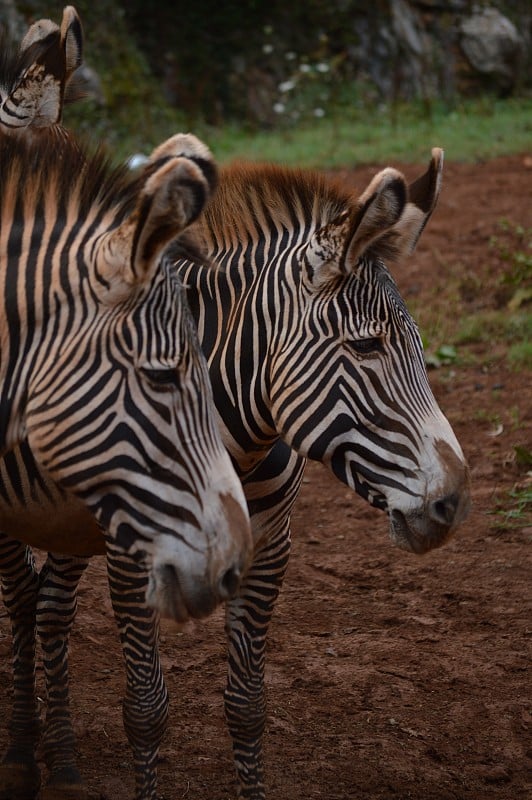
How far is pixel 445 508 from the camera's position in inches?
138

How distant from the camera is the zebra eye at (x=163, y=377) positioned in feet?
9.35

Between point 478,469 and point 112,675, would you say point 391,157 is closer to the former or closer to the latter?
point 478,469

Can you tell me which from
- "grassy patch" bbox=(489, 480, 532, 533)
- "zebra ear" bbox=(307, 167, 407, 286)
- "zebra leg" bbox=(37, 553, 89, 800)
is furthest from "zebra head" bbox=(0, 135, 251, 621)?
"grassy patch" bbox=(489, 480, 532, 533)

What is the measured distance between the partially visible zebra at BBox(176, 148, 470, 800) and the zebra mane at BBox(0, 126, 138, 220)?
0.84 meters

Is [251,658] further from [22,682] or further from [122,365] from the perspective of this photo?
[122,365]

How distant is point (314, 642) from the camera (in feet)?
18.5

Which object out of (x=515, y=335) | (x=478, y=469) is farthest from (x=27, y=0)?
(x=478, y=469)

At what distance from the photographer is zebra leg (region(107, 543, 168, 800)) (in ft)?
12.5

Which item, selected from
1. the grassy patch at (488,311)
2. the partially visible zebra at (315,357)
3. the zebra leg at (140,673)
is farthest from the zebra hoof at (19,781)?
the grassy patch at (488,311)

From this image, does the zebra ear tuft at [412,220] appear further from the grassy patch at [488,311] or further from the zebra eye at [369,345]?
the grassy patch at [488,311]

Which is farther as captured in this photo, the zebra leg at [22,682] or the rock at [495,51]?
the rock at [495,51]

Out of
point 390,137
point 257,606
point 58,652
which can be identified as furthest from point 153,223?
point 390,137

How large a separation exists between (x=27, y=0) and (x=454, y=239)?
29.3 feet

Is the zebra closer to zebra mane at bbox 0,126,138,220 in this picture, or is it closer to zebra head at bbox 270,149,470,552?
zebra mane at bbox 0,126,138,220
